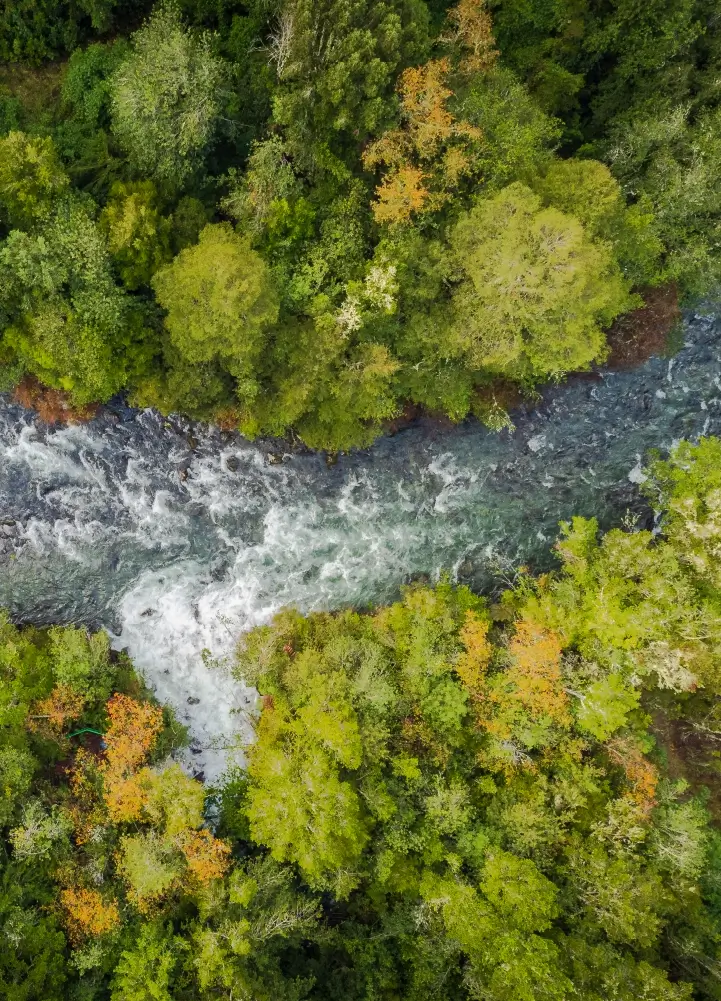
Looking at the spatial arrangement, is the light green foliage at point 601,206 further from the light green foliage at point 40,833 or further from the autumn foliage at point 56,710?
the light green foliage at point 40,833

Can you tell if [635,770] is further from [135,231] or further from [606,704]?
[135,231]

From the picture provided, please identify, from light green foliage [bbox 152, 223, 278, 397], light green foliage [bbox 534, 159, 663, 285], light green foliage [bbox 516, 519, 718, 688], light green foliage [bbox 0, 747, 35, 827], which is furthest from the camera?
light green foliage [bbox 0, 747, 35, 827]

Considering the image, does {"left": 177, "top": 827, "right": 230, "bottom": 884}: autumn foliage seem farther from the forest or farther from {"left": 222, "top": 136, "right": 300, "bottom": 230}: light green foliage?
{"left": 222, "top": 136, "right": 300, "bottom": 230}: light green foliage

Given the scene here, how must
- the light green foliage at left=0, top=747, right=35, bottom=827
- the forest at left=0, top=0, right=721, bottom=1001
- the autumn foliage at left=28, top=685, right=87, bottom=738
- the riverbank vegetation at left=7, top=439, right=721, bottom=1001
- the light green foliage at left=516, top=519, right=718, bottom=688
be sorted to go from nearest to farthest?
1. the forest at left=0, top=0, right=721, bottom=1001
2. the riverbank vegetation at left=7, top=439, right=721, bottom=1001
3. the light green foliage at left=516, top=519, right=718, bottom=688
4. the light green foliage at left=0, top=747, right=35, bottom=827
5. the autumn foliage at left=28, top=685, right=87, bottom=738

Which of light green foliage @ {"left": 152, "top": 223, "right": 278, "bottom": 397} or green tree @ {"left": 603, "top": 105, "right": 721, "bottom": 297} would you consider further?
green tree @ {"left": 603, "top": 105, "right": 721, "bottom": 297}

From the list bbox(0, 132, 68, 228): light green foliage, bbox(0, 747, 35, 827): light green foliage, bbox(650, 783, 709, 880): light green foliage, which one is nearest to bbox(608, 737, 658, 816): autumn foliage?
bbox(650, 783, 709, 880): light green foliage

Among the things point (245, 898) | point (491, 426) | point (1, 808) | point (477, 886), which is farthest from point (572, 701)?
point (1, 808)

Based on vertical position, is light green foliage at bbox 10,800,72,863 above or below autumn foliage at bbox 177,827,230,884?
above
